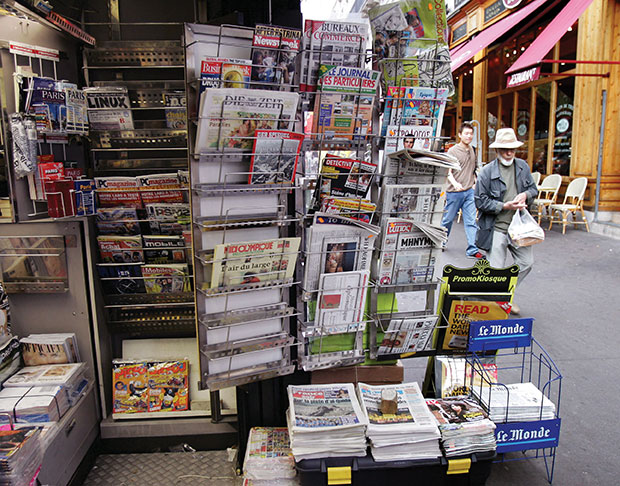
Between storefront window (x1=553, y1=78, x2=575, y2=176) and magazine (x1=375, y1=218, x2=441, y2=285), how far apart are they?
341 inches

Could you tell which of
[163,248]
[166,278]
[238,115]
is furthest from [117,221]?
[238,115]

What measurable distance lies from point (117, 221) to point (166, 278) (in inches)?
16.6

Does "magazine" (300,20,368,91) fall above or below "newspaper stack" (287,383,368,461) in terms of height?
above

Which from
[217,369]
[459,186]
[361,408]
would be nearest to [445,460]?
[361,408]

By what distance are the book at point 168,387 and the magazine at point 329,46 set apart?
179 centimetres

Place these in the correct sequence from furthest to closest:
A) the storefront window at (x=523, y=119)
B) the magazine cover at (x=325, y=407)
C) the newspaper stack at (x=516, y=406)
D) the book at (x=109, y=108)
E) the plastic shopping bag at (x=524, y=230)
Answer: the storefront window at (x=523, y=119) → the plastic shopping bag at (x=524, y=230) → the book at (x=109, y=108) → the newspaper stack at (x=516, y=406) → the magazine cover at (x=325, y=407)

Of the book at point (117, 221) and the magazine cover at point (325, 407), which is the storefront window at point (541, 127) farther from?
the book at point (117, 221)

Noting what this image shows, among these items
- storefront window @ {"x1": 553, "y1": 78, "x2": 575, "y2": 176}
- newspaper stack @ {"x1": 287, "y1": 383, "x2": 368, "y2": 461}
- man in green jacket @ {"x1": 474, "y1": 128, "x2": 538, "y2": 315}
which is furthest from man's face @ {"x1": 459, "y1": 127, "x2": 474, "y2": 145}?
newspaper stack @ {"x1": 287, "y1": 383, "x2": 368, "y2": 461}

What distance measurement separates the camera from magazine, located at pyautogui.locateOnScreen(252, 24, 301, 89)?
1.94 meters

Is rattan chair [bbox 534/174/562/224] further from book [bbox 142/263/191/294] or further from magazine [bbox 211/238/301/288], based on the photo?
magazine [bbox 211/238/301/288]

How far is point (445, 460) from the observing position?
206cm

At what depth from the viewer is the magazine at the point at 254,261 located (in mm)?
1941

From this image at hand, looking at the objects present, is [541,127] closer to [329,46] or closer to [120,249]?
[329,46]


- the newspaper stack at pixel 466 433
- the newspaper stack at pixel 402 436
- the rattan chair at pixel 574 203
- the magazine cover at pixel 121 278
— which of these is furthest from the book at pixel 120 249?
the rattan chair at pixel 574 203
